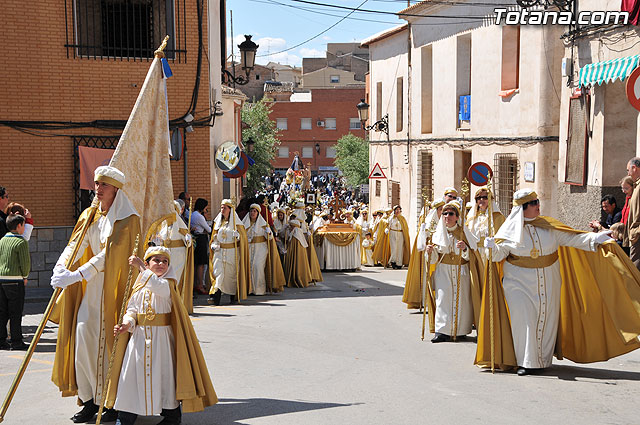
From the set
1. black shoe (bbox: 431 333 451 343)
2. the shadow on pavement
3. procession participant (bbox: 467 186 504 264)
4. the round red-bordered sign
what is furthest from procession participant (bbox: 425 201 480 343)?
the shadow on pavement

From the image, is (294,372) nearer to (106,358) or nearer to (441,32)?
(106,358)

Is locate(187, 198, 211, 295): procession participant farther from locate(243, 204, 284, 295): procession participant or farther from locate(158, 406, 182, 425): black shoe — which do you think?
locate(158, 406, 182, 425): black shoe

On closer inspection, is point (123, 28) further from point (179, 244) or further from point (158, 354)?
point (158, 354)

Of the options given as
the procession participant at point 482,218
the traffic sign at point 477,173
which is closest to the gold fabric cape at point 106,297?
the procession participant at point 482,218

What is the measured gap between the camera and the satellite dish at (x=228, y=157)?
16875 mm

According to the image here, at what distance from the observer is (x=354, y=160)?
52594 millimetres

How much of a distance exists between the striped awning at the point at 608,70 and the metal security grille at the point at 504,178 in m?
5.46

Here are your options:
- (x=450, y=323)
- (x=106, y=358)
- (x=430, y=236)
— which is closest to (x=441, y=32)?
(x=430, y=236)

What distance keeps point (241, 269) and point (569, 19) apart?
780 centimetres

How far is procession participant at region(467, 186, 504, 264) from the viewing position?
11.4 meters

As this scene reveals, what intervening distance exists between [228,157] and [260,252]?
2683mm

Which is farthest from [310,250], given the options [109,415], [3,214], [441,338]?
[109,415]

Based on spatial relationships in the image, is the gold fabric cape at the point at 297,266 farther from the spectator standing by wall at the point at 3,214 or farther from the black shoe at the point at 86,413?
the black shoe at the point at 86,413

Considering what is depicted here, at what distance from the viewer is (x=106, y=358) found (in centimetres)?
650
